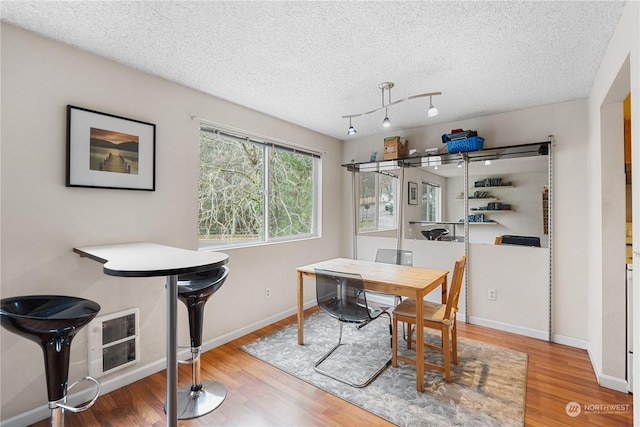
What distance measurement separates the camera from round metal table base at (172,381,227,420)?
6.35 ft

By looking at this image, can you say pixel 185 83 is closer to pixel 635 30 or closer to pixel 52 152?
pixel 52 152

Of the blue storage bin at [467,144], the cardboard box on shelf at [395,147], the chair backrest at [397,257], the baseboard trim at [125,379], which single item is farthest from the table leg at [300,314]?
the blue storage bin at [467,144]

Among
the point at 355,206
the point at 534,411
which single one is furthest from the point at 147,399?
the point at 355,206

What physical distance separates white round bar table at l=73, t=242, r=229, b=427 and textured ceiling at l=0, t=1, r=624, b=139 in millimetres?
1349

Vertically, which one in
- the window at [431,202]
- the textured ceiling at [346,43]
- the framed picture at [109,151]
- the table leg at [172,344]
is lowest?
the table leg at [172,344]

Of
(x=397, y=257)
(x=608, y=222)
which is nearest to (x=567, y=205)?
(x=608, y=222)

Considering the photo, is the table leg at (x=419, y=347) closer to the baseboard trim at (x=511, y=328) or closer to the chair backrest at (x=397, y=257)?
the chair backrest at (x=397, y=257)

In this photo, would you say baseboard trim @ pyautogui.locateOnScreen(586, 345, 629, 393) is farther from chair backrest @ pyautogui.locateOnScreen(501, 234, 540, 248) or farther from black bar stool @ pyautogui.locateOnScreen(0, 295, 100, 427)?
black bar stool @ pyautogui.locateOnScreen(0, 295, 100, 427)

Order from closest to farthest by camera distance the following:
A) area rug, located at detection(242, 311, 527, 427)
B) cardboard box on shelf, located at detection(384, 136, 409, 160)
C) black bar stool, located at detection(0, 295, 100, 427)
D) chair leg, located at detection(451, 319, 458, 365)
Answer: black bar stool, located at detection(0, 295, 100, 427) < area rug, located at detection(242, 311, 527, 427) < chair leg, located at detection(451, 319, 458, 365) < cardboard box on shelf, located at detection(384, 136, 409, 160)

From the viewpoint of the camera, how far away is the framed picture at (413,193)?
3.93 m

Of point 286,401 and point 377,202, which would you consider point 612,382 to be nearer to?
point 286,401

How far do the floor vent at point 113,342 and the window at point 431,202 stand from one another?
3.24 metres

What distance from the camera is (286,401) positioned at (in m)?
2.05

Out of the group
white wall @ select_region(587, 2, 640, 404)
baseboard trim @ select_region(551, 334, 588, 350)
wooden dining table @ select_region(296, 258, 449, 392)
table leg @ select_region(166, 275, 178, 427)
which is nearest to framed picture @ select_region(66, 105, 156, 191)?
table leg @ select_region(166, 275, 178, 427)
